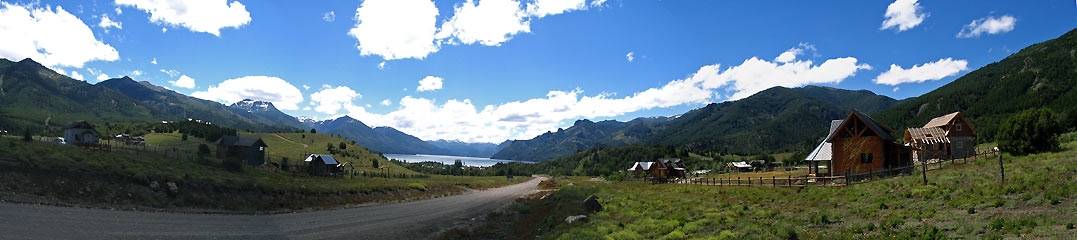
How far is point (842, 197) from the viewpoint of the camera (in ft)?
98.0

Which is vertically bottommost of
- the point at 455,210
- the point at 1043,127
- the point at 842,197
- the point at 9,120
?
the point at 455,210

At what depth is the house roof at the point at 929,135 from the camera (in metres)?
64.2

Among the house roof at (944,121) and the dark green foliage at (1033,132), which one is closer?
the dark green foliage at (1033,132)

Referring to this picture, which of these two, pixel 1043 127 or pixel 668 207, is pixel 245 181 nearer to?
pixel 668 207

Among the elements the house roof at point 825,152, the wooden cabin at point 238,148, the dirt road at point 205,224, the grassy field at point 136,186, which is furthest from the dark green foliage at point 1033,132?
the wooden cabin at point 238,148

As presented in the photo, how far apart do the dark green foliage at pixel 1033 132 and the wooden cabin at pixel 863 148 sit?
755cm

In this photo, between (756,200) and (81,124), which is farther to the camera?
(81,124)

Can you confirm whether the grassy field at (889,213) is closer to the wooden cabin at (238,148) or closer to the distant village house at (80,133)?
the wooden cabin at (238,148)

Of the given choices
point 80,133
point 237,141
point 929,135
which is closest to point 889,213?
point 929,135

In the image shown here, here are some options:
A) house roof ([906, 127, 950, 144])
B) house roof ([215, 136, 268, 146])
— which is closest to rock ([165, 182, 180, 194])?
house roof ([215, 136, 268, 146])

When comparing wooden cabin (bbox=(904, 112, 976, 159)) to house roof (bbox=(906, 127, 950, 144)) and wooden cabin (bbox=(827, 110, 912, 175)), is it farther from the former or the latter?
wooden cabin (bbox=(827, 110, 912, 175))

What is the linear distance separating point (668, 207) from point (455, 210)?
27038 millimetres

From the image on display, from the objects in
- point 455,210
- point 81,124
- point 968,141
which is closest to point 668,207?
point 455,210

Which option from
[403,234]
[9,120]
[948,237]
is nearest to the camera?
[948,237]
